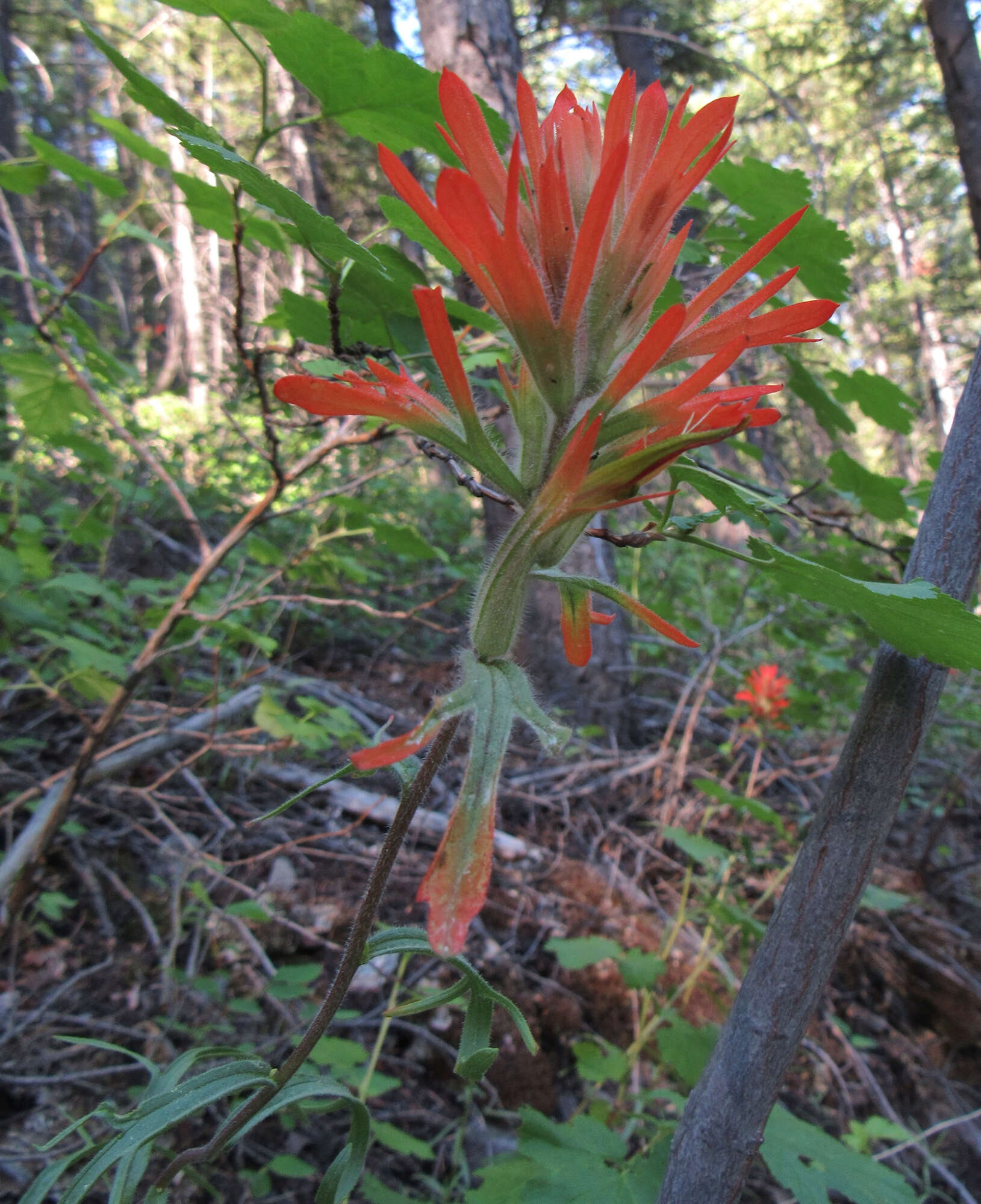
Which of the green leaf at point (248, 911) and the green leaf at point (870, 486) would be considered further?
the green leaf at point (248, 911)

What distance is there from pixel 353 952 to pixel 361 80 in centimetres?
92

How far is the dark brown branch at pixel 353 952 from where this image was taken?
0.52 metres

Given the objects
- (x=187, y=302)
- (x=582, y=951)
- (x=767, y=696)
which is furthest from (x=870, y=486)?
(x=187, y=302)

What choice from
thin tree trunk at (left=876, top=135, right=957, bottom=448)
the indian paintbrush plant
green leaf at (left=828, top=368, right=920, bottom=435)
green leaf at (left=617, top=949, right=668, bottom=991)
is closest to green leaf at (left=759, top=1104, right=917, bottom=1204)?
green leaf at (left=617, top=949, right=668, bottom=991)

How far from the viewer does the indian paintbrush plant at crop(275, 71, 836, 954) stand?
44cm

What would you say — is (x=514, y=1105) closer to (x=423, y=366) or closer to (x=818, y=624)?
(x=423, y=366)

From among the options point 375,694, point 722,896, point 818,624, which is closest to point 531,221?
point 722,896

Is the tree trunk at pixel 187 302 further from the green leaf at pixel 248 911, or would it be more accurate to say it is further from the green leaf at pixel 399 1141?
the green leaf at pixel 399 1141

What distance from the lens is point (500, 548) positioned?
1.69 feet

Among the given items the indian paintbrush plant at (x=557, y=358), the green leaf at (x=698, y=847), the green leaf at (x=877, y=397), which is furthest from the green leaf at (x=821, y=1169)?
the green leaf at (x=877, y=397)

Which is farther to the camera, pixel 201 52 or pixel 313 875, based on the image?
pixel 201 52

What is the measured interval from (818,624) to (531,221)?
3.59 metres

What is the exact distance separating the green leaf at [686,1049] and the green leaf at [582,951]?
22 cm

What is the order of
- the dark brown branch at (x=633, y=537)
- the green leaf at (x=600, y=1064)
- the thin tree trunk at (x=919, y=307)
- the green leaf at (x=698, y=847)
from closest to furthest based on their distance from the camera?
the dark brown branch at (x=633, y=537) < the green leaf at (x=600, y=1064) < the green leaf at (x=698, y=847) < the thin tree trunk at (x=919, y=307)
